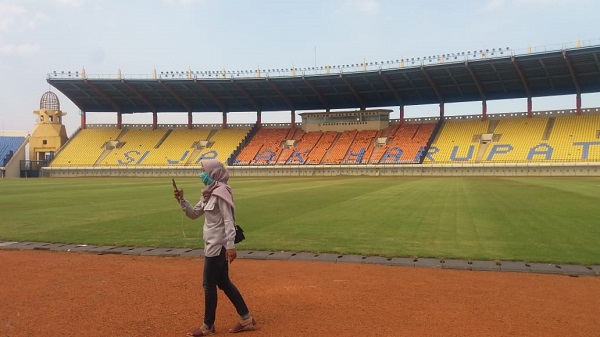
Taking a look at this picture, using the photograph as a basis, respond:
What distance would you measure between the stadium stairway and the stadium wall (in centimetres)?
4353

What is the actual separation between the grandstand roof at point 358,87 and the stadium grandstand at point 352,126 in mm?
160

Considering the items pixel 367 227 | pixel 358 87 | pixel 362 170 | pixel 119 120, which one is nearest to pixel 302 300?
pixel 367 227

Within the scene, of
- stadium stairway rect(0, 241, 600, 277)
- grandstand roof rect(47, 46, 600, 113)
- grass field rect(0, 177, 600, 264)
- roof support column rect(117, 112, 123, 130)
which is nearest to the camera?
stadium stairway rect(0, 241, 600, 277)

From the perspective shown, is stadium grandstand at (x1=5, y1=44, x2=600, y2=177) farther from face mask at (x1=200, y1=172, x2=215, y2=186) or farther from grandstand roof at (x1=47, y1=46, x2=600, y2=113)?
face mask at (x1=200, y1=172, x2=215, y2=186)

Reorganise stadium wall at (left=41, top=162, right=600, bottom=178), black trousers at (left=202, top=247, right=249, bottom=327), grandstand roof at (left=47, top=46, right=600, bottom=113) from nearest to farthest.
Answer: black trousers at (left=202, top=247, right=249, bottom=327), stadium wall at (left=41, top=162, right=600, bottom=178), grandstand roof at (left=47, top=46, right=600, bottom=113)

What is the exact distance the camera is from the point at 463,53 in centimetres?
5019

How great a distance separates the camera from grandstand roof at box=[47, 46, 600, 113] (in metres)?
48.8

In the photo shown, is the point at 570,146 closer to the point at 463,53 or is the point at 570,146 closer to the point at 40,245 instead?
the point at 463,53

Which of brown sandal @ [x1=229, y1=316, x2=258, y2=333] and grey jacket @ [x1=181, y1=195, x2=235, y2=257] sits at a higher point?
grey jacket @ [x1=181, y1=195, x2=235, y2=257]

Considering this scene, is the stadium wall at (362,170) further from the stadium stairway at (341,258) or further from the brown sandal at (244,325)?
the brown sandal at (244,325)

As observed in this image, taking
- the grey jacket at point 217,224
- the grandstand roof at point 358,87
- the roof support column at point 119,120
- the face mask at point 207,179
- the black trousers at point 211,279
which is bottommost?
the black trousers at point 211,279

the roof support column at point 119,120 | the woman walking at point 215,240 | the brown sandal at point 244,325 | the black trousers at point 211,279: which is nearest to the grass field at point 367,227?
the brown sandal at point 244,325

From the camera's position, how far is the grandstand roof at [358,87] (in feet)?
160

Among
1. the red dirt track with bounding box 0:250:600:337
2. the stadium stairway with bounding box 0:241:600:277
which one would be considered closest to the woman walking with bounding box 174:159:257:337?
the red dirt track with bounding box 0:250:600:337
